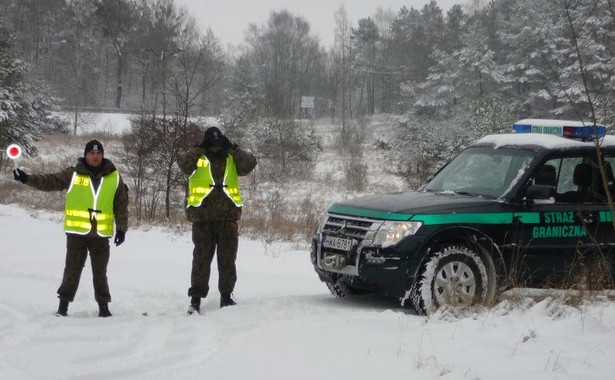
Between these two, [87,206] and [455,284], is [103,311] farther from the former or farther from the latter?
[455,284]

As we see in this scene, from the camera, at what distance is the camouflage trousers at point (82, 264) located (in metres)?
6.95

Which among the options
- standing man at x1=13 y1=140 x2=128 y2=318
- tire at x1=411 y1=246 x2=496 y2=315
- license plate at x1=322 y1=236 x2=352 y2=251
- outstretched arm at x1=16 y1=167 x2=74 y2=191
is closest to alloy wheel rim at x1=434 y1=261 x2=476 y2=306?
tire at x1=411 y1=246 x2=496 y2=315

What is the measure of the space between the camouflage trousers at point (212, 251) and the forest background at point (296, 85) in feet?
11.2

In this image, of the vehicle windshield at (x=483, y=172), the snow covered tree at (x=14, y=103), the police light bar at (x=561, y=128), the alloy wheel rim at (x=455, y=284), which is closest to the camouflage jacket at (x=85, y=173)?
the alloy wheel rim at (x=455, y=284)

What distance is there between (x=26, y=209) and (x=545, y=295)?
1713 cm

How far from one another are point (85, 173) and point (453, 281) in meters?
3.62

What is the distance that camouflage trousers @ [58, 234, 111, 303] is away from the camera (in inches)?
273

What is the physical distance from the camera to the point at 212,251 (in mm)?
7418

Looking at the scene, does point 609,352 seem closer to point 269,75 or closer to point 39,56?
point 39,56

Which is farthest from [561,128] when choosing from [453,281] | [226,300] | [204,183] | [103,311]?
[103,311]

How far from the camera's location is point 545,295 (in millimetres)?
6598

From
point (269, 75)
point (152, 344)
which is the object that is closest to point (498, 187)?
point (152, 344)

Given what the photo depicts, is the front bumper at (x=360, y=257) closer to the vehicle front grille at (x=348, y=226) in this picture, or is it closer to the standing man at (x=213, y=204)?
the vehicle front grille at (x=348, y=226)

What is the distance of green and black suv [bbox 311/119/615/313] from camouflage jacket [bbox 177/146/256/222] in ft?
3.17
